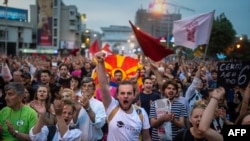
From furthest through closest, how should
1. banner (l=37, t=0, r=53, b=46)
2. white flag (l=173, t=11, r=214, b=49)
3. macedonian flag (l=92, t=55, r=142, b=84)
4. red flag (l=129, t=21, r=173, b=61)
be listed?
banner (l=37, t=0, r=53, b=46), macedonian flag (l=92, t=55, r=142, b=84), white flag (l=173, t=11, r=214, b=49), red flag (l=129, t=21, r=173, b=61)

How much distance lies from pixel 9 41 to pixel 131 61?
7233 cm

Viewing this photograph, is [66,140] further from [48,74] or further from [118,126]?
[48,74]

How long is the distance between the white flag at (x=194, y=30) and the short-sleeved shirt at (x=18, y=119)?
5.18 metres

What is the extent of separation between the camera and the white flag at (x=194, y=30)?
9.27 metres

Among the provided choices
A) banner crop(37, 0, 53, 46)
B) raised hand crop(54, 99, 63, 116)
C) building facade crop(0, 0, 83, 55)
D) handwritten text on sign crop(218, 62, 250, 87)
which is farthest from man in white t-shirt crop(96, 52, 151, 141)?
banner crop(37, 0, 53, 46)

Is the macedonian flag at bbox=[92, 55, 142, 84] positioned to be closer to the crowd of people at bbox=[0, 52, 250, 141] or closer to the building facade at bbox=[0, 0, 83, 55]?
the crowd of people at bbox=[0, 52, 250, 141]

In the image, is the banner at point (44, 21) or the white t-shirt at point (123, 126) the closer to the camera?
the white t-shirt at point (123, 126)

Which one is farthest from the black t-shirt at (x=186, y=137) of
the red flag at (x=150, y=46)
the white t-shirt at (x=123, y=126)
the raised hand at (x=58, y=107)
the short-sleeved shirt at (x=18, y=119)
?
the red flag at (x=150, y=46)

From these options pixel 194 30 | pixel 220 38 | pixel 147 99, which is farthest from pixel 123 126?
pixel 220 38

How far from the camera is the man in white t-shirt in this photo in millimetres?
4449

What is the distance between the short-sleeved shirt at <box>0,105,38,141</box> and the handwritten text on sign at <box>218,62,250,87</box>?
269 cm

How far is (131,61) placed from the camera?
35.0 feet

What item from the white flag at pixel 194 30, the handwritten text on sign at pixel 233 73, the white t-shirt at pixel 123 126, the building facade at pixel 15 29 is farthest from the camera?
the building facade at pixel 15 29

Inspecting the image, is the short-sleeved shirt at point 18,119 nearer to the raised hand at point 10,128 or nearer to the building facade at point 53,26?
the raised hand at point 10,128
